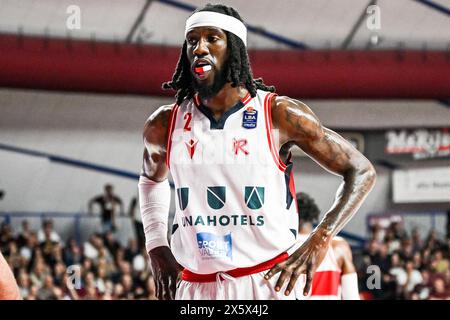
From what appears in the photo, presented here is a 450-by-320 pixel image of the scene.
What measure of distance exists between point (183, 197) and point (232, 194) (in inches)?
7.4

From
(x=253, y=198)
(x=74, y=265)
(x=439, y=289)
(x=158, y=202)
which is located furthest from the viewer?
(x=74, y=265)

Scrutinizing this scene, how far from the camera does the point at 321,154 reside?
3.19 m

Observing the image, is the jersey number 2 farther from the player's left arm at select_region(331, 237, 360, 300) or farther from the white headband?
the player's left arm at select_region(331, 237, 360, 300)

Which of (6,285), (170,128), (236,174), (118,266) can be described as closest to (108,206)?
(118,266)

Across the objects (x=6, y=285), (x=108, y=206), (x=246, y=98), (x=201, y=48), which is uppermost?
(x=108, y=206)

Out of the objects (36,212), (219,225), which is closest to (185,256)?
(219,225)

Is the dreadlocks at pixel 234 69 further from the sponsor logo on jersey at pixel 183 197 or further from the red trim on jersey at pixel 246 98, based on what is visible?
the sponsor logo on jersey at pixel 183 197

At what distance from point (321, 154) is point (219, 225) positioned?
0.46 m

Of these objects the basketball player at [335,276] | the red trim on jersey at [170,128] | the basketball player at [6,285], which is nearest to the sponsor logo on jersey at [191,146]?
the red trim on jersey at [170,128]

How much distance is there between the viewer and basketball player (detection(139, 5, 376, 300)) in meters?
3.10

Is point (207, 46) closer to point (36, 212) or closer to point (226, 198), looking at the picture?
point (226, 198)

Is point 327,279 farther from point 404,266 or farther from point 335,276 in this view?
point 404,266

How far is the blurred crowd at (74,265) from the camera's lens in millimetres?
9852

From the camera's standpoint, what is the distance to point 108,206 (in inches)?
490
